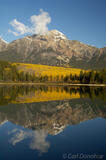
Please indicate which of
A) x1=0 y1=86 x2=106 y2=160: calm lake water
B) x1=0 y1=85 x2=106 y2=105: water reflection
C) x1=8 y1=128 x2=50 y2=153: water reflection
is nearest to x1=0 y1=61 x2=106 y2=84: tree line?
x1=0 y1=85 x2=106 y2=105: water reflection

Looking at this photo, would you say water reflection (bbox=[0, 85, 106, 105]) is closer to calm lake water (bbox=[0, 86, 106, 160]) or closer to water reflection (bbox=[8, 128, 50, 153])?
calm lake water (bbox=[0, 86, 106, 160])

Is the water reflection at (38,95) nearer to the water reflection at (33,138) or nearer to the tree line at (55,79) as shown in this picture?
the water reflection at (33,138)

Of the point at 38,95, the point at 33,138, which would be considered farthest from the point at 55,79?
the point at 33,138

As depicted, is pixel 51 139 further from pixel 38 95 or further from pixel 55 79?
pixel 55 79

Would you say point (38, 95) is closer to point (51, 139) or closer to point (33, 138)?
point (33, 138)

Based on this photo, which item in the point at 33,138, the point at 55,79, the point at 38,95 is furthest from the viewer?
the point at 55,79

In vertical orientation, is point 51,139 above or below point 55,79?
above

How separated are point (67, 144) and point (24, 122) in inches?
349

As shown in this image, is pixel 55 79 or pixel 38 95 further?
pixel 55 79

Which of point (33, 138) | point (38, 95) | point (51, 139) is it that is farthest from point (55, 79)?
point (51, 139)

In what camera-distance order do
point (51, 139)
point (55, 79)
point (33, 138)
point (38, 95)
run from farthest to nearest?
1. point (55, 79)
2. point (38, 95)
3. point (33, 138)
4. point (51, 139)

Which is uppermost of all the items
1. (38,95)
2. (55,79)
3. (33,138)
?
(33,138)

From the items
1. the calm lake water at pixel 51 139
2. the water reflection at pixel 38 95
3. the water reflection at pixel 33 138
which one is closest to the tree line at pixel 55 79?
the water reflection at pixel 38 95

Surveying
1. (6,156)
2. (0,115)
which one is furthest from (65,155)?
(0,115)
